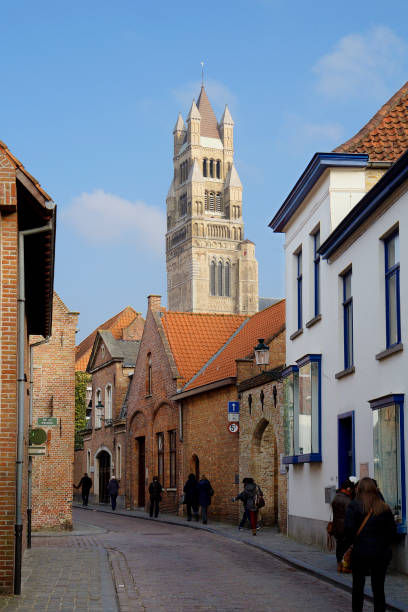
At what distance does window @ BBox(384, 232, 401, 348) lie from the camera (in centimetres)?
1391

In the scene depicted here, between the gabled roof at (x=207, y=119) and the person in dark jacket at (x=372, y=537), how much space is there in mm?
135988

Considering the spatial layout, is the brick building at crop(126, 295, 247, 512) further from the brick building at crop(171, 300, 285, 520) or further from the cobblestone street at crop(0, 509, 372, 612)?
the cobblestone street at crop(0, 509, 372, 612)

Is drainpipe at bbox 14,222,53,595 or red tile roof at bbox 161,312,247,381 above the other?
red tile roof at bbox 161,312,247,381

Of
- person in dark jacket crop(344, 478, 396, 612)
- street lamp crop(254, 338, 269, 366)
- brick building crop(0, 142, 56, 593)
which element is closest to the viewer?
person in dark jacket crop(344, 478, 396, 612)

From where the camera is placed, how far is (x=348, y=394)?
53.0 ft

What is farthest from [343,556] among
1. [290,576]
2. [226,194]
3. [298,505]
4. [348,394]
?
[226,194]

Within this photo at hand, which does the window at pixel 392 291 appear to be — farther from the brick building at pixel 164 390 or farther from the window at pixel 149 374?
the window at pixel 149 374

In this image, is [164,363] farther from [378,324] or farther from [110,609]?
[110,609]

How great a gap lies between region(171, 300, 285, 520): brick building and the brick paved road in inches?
221

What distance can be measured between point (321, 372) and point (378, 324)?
3.84 meters

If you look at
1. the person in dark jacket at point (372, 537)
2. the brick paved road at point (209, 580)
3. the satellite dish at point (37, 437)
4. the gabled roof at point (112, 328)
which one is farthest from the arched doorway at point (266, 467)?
the gabled roof at point (112, 328)

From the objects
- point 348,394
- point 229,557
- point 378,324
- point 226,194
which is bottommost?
point 229,557

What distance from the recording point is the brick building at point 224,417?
2633 cm

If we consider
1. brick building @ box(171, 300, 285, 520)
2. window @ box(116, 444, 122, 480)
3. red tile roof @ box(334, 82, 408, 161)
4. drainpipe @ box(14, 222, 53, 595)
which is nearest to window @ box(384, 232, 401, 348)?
red tile roof @ box(334, 82, 408, 161)
